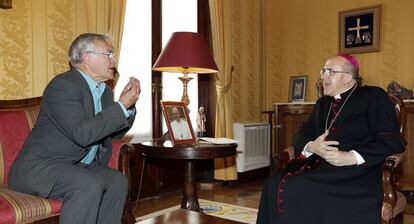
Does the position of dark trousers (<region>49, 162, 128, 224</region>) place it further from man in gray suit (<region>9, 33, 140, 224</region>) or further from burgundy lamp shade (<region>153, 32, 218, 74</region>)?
burgundy lamp shade (<region>153, 32, 218, 74</region>)

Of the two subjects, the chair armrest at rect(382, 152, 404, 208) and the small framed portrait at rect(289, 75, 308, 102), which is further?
the small framed portrait at rect(289, 75, 308, 102)

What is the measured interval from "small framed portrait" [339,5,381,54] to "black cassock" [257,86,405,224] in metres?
2.42

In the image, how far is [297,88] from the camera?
5035 mm

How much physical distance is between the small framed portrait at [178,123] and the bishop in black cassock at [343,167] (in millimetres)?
768

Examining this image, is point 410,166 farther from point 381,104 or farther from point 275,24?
point 275,24

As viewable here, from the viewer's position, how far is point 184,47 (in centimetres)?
285

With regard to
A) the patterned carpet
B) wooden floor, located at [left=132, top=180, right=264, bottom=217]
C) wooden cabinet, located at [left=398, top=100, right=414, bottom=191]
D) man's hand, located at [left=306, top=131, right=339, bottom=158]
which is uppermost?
man's hand, located at [left=306, top=131, right=339, bottom=158]

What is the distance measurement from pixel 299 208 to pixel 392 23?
3.16 metres

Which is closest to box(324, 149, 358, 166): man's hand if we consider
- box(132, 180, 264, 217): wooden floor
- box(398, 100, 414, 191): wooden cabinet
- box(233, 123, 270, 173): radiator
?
box(132, 180, 264, 217): wooden floor

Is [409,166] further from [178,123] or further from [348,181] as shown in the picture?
[178,123]

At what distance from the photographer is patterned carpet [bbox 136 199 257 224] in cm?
332

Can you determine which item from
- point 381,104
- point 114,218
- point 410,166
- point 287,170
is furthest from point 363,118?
point 410,166

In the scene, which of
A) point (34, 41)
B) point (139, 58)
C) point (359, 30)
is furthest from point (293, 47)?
point (34, 41)

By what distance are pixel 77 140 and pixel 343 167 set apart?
145 centimetres
